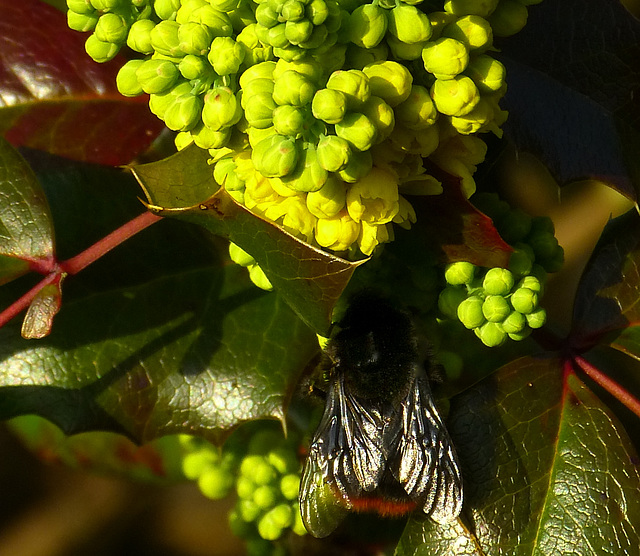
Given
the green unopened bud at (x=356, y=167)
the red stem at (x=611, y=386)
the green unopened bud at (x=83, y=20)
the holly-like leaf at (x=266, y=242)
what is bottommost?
the red stem at (x=611, y=386)

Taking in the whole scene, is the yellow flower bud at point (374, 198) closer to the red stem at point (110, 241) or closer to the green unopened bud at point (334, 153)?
the green unopened bud at point (334, 153)

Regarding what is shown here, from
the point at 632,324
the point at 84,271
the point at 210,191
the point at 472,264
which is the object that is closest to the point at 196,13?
the point at 210,191

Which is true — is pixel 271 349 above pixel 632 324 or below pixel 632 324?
below

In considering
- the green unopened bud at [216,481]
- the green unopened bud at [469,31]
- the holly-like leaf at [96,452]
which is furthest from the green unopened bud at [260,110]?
the holly-like leaf at [96,452]

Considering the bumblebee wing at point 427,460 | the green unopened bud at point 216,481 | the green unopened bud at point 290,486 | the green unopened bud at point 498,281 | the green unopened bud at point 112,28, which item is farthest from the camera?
the green unopened bud at point 216,481

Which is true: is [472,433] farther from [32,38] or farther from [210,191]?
[32,38]

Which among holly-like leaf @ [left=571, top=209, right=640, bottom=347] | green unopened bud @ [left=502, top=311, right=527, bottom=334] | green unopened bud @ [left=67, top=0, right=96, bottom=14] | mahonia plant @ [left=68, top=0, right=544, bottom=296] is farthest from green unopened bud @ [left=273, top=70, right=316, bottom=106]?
holly-like leaf @ [left=571, top=209, right=640, bottom=347]

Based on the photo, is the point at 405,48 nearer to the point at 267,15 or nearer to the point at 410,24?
the point at 410,24
